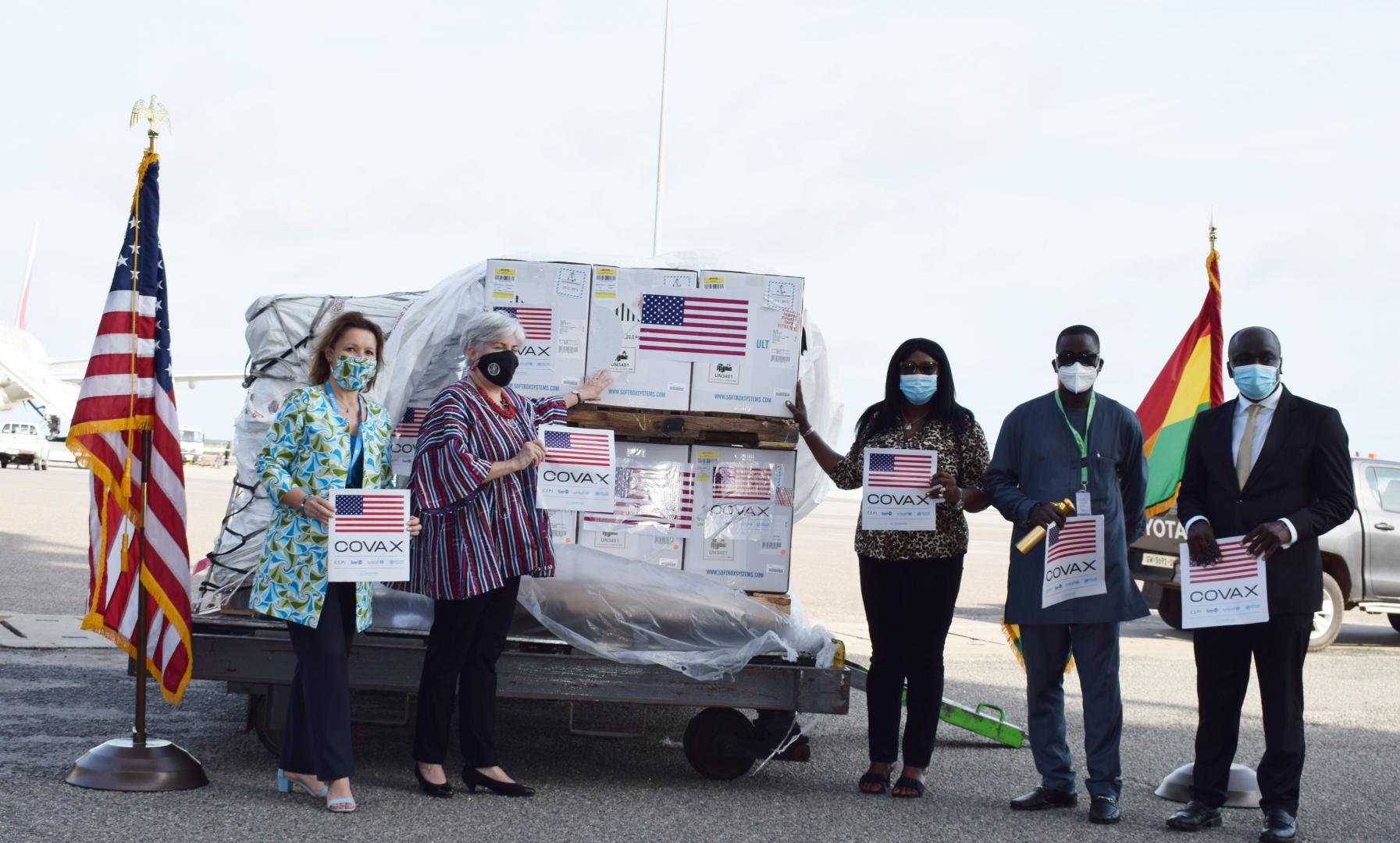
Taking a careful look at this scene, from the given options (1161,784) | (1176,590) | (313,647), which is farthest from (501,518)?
(1176,590)

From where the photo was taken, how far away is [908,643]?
5629 millimetres

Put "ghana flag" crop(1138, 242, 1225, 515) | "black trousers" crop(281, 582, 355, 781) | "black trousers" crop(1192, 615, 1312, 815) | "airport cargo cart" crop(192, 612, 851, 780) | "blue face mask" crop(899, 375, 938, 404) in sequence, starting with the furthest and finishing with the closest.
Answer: "ghana flag" crop(1138, 242, 1225, 515), "blue face mask" crop(899, 375, 938, 404), "airport cargo cart" crop(192, 612, 851, 780), "black trousers" crop(1192, 615, 1312, 815), "black trousers" crop(281, 582, 355, 781)

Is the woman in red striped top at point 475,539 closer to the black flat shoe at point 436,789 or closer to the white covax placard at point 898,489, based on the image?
the black flat shoe at point 436,789

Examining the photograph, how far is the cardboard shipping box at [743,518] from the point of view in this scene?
5887mm

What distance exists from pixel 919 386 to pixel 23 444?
52.0 m

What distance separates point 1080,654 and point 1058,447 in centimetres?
87

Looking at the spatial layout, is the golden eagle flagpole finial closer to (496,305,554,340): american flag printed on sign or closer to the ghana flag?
(496,305,554,340): american flag printed on sign

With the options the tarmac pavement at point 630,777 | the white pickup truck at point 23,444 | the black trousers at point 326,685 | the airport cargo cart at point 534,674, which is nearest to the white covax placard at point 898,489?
the airport cargo cart at point 534,674

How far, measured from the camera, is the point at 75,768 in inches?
210

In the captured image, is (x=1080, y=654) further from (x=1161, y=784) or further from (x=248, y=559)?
(x=248, y=559)

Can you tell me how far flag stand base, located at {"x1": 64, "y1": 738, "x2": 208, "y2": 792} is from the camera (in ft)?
17.2

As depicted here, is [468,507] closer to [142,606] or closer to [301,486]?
[301,486]

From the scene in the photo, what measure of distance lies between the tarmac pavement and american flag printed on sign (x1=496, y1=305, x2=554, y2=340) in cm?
175


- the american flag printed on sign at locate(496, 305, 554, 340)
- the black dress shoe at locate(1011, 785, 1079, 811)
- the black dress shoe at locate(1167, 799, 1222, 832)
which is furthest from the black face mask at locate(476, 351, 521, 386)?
the black dress shoe at locate(1167, 799, 1222, 832)
